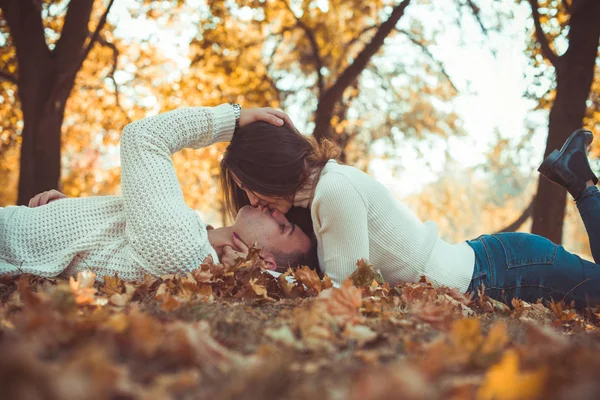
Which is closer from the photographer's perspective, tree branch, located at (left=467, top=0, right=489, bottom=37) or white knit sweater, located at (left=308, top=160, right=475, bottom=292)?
white knit sweater, located at (left=308, top=160, right=475, bottom=292)

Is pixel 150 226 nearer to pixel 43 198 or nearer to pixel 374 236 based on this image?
pixel 43 198

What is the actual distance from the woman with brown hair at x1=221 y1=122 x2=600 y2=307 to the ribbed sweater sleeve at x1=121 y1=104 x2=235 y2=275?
46 centimetres

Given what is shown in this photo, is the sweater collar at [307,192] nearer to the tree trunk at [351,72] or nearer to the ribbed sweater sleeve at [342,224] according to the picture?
the ribbed sweater sleeve at [342,224]

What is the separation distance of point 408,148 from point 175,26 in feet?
22.5

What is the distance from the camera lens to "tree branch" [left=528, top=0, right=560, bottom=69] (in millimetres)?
5889

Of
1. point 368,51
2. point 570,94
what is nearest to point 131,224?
point 570,94

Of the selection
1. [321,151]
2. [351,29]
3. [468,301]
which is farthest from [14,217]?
[351,29]

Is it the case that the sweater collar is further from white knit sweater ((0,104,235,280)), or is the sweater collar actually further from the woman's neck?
white knit sweater ((0,104,235,280))

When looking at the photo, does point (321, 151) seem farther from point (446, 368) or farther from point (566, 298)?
point (446, 368)

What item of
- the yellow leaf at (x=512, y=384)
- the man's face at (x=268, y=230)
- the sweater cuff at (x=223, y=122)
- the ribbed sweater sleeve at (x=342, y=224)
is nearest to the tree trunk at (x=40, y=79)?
the sweater cuff at (x=223, y=122)

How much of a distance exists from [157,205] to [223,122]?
2.58ft

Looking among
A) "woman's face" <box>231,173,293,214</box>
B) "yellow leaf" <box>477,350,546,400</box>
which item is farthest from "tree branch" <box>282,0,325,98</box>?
"yellow leaf" <box>477,350,546,400</box>

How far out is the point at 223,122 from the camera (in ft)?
11.1

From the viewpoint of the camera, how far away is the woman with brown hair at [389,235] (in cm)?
296
